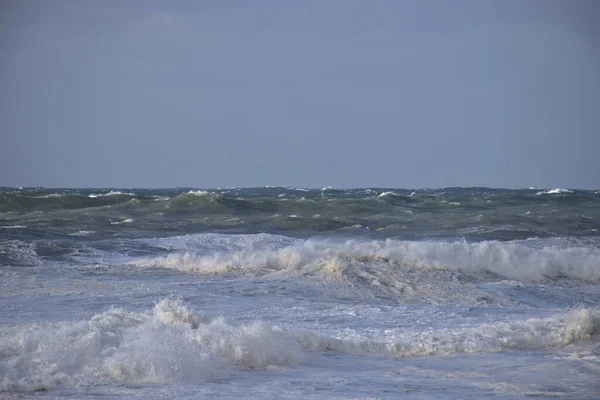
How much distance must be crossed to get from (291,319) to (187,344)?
2212mm

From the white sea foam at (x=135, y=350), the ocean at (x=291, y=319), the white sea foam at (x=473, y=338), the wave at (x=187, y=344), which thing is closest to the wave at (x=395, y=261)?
the ocean at (x=291, y=319)

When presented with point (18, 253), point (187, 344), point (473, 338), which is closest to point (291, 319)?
point (473, 338)

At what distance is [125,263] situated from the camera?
13734 millimetres

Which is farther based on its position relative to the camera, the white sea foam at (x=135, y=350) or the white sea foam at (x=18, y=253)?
the white sea foam at (x=18, y=253)

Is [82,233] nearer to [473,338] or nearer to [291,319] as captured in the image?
[291,319]

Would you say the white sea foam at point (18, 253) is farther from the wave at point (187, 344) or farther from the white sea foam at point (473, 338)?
the white sea foam at point (473, 338)

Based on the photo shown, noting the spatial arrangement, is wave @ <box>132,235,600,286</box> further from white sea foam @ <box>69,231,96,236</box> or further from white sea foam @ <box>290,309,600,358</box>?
white sea foam @ <box>69,231,96,236</box>

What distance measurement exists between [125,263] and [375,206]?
1942 cm

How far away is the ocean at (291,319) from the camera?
598 cm

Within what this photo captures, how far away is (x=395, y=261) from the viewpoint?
43.0 feet

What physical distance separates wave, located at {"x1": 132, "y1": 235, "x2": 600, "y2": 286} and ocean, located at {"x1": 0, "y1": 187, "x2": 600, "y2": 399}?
39 millimetres

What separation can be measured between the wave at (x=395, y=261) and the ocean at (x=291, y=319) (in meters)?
0.04

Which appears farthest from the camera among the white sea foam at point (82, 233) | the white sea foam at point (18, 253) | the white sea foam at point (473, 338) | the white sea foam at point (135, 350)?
the white sea foam at point (82, 233)

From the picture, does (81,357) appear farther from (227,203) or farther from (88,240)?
(227,203)
